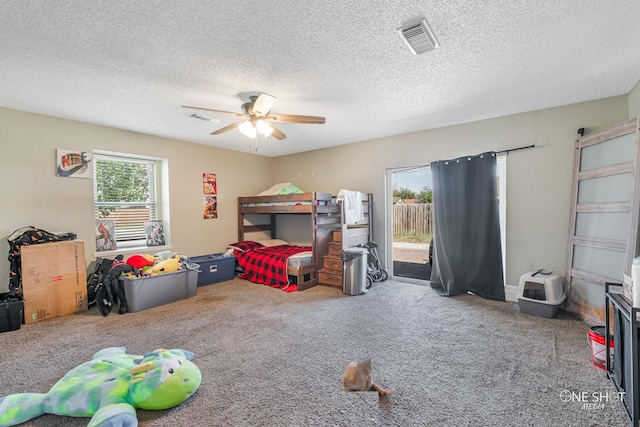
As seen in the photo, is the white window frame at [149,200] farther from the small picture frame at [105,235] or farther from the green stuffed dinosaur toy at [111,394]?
the green stuffed dinosaur toy at [111,394]

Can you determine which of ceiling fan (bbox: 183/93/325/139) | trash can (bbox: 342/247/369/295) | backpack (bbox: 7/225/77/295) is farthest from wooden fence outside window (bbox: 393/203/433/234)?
backpack (bbox: 7/225/77/295)

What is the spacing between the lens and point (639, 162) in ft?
7.64

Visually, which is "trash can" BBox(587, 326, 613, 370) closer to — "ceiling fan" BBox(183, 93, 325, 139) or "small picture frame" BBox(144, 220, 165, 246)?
"ceiling fan" BBox(183, 93, 325, 139)

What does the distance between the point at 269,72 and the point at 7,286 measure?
3.70 metres

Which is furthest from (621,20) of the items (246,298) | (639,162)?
(246,298)

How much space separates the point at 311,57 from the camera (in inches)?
84.6

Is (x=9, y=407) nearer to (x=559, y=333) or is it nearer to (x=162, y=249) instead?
(x=162, y=249)

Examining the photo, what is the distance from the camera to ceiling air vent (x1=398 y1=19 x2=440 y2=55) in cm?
179

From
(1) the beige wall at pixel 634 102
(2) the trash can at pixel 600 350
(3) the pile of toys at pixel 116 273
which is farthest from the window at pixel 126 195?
(1) the beige wall at pixel 634 102

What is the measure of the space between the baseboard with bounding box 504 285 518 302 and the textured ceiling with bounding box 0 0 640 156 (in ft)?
7.03

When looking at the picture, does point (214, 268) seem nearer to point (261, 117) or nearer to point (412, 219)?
point (261, 117)

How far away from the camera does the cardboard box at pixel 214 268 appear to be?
4.27 m

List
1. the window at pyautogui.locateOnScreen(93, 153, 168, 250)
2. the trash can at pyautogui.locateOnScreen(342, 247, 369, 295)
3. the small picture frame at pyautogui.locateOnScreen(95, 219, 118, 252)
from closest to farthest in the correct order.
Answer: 1. the trash can at pyautogui.locateOnScreen(342, 247, 369, 295)
2. the small picture frame at pyautogui.locateOnScreen(95, 219, 118, 252)
3. the window at pyautogui.locateOnScreen(93, 153, 168, 250)

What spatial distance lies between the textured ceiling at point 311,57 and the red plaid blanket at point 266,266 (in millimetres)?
2105
